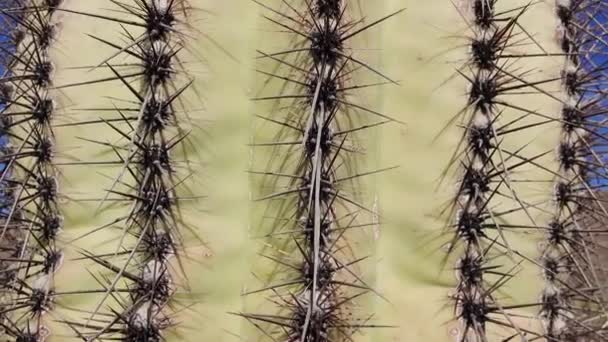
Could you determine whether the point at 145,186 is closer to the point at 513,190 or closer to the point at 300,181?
the point at 300,181

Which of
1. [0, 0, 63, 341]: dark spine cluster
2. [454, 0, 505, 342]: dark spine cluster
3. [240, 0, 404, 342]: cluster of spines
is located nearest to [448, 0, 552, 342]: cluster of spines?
[454, 0, 505, 342]: dark spine cluster

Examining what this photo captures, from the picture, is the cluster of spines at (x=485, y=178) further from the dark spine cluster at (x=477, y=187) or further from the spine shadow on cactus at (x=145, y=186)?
the spine shadow on cactus at (x=145, y=186)

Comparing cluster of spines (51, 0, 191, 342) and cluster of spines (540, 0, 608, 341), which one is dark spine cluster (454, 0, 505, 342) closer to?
cluster of spines (540, 0, 608, 341)

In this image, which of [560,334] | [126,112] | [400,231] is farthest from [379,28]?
[560,334]

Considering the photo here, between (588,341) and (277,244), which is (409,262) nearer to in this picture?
(277,244)

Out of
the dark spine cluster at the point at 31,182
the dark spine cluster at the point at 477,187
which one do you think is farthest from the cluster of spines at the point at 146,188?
the dark spine cluster at the point at 477,187

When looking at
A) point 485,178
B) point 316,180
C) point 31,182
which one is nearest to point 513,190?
point 485,178
